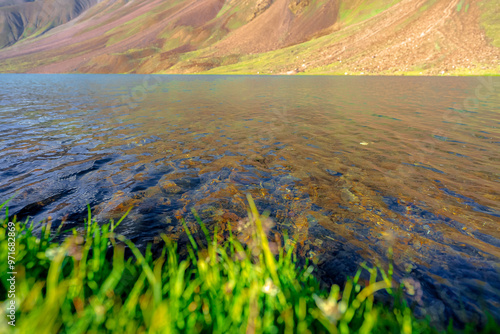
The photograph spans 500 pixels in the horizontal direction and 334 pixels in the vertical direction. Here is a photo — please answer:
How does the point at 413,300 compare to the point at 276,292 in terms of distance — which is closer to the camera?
the point at 276,292

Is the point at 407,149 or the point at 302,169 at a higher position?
the point at 302,169

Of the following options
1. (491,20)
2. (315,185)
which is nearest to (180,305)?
(315,185)

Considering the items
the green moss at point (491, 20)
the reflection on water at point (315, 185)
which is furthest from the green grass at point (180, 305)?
the green moss at point (491, 20)

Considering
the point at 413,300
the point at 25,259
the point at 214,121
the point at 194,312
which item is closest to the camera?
the point at 194,312

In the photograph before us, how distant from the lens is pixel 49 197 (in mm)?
5996

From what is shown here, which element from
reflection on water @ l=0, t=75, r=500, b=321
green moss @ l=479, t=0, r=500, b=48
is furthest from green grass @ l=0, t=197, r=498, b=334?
green moss @ l=479, t=0, r=500, b=48

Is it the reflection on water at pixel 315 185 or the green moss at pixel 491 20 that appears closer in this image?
the reflection on water at pixel 315 185

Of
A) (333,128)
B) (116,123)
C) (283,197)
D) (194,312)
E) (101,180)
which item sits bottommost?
(333,128)

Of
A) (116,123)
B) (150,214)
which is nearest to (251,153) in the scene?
(150,214)

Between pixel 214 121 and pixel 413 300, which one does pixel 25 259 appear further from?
pixel 214 121

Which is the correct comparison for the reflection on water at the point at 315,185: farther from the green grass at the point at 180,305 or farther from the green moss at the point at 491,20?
the green moss at the point at 491,20

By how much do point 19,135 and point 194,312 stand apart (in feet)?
48.3

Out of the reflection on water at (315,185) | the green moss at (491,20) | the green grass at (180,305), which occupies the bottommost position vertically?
the green moss at (491,20)

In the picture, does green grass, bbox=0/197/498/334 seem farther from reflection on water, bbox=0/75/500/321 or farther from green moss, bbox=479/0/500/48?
green moss, bbox=479/0/500/48
